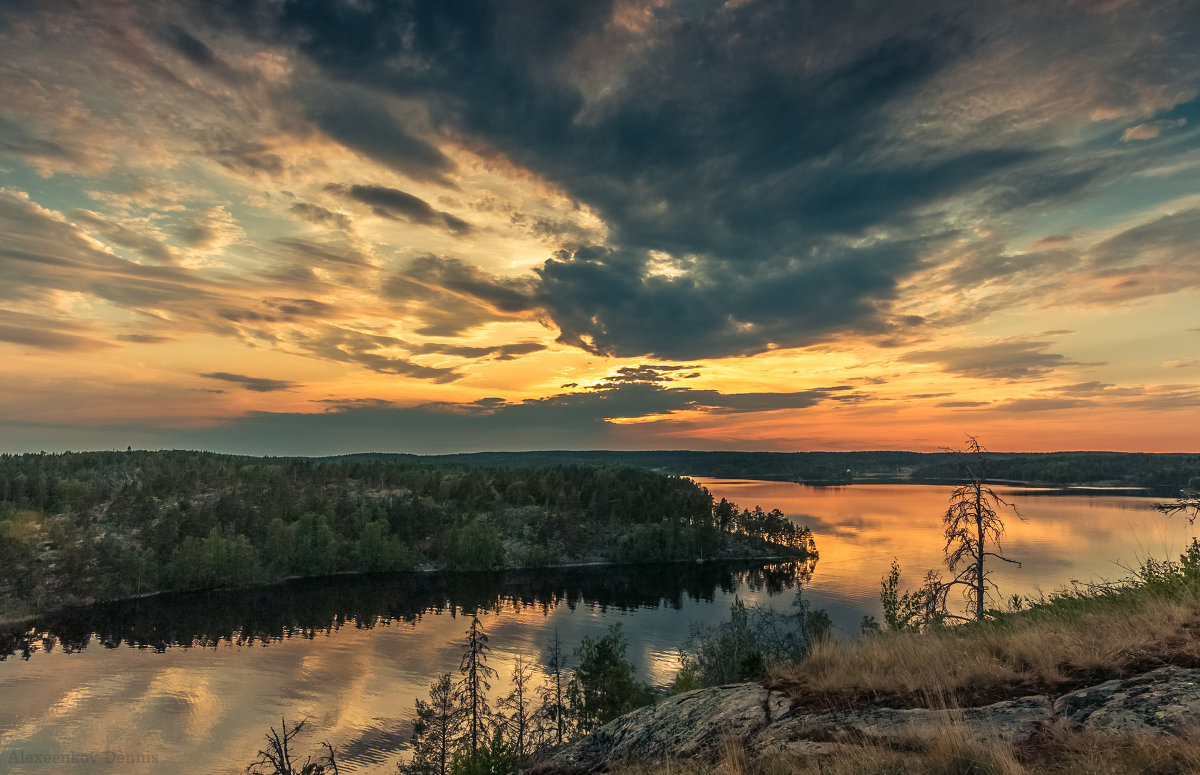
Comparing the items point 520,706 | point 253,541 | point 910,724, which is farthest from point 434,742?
point 253,541

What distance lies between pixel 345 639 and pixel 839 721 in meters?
112

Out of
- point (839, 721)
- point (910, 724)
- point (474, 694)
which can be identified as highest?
point (910, 724)

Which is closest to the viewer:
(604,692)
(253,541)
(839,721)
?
(839,721)

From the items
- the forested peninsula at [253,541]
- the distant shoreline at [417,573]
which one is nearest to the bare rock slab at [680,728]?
the distant shoreline at [417,573]

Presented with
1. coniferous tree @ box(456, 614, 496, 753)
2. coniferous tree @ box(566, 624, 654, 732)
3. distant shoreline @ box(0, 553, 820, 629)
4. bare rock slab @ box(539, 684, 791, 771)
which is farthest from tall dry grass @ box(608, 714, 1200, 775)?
distant shoreline @ box(0, 553, 820, 629)

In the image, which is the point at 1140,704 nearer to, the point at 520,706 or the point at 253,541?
the point at 520,706

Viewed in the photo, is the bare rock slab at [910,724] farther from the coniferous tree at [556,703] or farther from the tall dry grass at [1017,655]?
the coniferous tree at [556,703]

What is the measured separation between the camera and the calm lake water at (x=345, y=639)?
64812 millimetres

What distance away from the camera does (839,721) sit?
9.23 m

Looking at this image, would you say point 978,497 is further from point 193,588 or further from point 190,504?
point 190,504

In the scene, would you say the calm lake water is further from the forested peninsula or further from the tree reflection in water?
the forested peninsula

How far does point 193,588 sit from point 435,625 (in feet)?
240

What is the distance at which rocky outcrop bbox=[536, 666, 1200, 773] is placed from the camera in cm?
759

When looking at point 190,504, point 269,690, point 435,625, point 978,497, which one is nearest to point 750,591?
point 435,625
